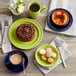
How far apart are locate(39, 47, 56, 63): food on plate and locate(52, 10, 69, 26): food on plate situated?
0.19m

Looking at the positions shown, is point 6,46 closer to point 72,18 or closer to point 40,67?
point 40,67

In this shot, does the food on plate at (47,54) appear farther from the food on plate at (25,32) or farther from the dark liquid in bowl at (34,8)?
the dark liquid in bowl at (34,8)

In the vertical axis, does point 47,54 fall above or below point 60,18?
below

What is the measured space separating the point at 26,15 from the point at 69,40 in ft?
1.06

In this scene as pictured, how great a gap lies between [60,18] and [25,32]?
0.25 meters

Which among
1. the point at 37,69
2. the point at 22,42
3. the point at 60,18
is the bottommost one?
the point at 37,69

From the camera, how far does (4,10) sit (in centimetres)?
115

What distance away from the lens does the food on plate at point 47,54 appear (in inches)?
38.8

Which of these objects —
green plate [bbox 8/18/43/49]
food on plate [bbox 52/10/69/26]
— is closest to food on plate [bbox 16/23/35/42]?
green plate [bbox 8/18/43/49]

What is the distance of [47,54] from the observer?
99 cm

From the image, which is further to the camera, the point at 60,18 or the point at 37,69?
the point at 60,18

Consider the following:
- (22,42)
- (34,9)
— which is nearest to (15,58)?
(22,42)

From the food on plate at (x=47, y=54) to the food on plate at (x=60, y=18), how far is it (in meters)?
0.19

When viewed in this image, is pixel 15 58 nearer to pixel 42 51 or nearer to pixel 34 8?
pixel 42 51
